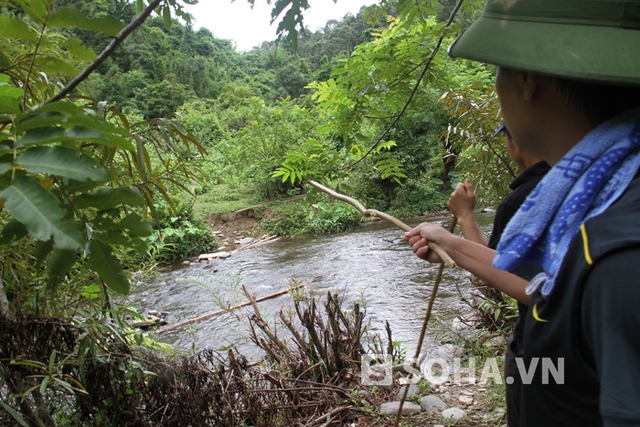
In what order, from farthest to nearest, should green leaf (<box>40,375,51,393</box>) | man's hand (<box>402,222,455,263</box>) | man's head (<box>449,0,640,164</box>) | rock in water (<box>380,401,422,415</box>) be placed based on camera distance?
rock in water (<box>380,401,422,415</box>) → green leaf (<box>40,375,51,393</box>) → man's hand (<box>402,222,455,263</box>) → man's head (<box>449,0,640,164</box>)

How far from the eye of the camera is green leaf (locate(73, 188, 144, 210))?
34.7 inches

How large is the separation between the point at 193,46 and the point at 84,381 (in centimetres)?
3481

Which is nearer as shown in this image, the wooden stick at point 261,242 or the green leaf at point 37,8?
the green leaf at point 37,8

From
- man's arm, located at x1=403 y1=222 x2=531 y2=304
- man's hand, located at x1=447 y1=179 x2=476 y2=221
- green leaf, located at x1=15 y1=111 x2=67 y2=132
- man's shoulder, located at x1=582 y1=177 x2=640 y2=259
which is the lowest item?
man's arm, located at x1=403 y1=222 x2=531 y2=304

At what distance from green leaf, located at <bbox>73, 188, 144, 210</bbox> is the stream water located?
2.20m

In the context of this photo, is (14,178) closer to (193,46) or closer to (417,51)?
(417,51)

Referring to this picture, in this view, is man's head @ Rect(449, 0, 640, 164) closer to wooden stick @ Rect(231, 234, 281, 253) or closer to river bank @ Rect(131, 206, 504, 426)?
river bank @ Rect(131, 206, 504, 426)

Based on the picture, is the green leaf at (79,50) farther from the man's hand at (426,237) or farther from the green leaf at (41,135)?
the man's hand at (426,237)

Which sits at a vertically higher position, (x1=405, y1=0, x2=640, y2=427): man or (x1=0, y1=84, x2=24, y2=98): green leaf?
(x1=0, y1=84, x2=24, y2=98): green leaf

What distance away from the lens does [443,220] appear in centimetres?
988

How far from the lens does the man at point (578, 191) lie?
1.65ft

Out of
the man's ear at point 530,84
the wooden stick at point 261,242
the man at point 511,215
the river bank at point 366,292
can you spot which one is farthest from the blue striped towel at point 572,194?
the wooden stick at point 261,242

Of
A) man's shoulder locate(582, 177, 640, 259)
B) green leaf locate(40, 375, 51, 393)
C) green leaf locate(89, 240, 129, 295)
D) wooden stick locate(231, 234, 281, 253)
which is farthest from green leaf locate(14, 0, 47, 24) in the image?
wooden stick locate(231, 234, 281, 253)

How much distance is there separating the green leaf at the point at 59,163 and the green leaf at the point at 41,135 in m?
0.02
